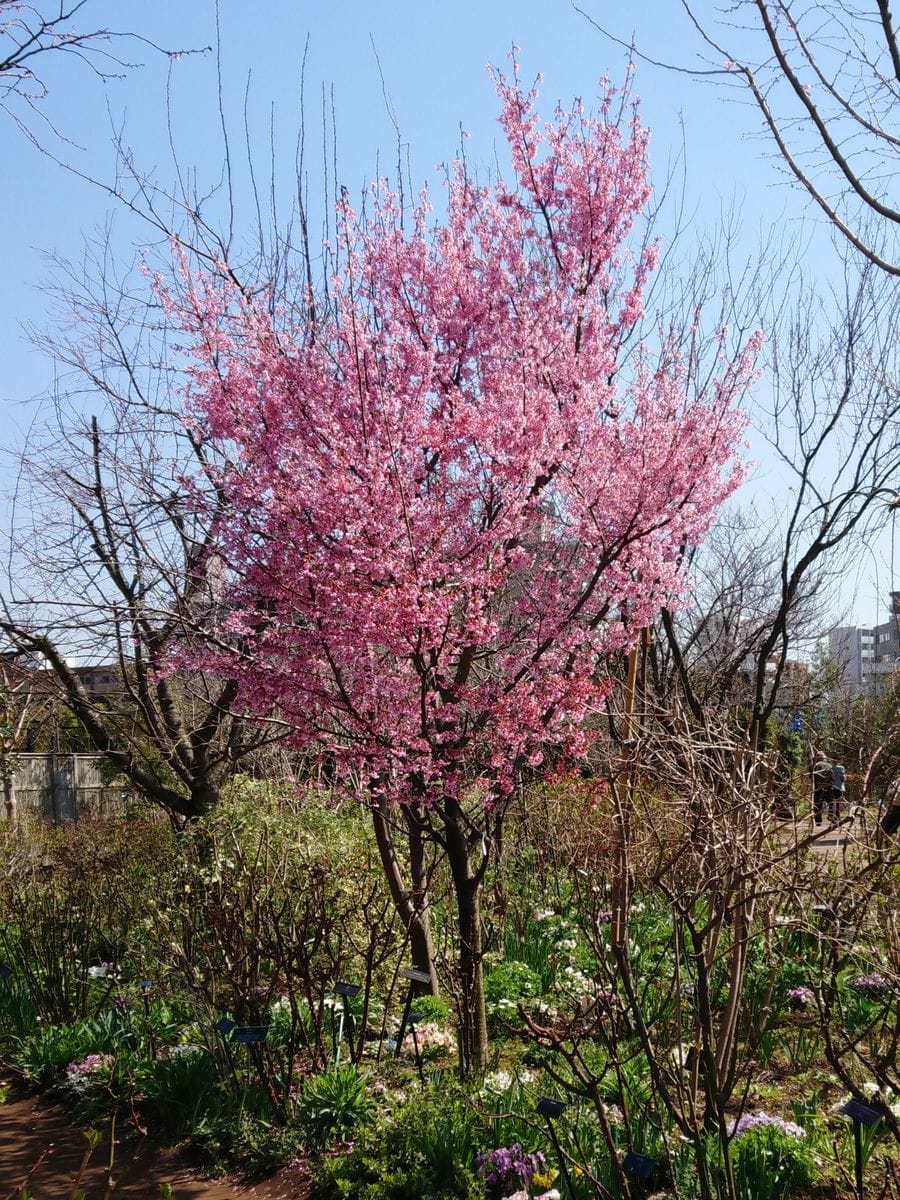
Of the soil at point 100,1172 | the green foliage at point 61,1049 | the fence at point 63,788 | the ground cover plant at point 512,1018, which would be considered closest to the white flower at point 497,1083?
the ground cover plant at point 512,1018

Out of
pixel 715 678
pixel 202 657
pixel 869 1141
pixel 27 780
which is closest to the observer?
pixel 869 1141

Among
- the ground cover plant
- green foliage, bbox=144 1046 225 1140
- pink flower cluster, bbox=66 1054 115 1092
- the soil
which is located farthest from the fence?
green foliage, bbox=144 1046 225 1140

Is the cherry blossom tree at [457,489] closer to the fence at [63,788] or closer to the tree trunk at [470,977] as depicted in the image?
the tree trunk at [470,977]

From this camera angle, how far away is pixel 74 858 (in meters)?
8.11

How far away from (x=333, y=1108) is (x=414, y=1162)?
28.9 inches

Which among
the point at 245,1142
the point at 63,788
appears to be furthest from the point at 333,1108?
the point at 63,788

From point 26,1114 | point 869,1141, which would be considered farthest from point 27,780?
point 869,1141

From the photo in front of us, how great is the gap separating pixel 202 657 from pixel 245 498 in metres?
0.86

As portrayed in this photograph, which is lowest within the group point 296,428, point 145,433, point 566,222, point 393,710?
point 393,710

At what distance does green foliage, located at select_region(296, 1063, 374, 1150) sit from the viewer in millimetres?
3996

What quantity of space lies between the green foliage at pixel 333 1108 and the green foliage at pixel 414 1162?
0.28 meters

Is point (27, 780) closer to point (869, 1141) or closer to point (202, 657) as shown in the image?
point (202, 657)

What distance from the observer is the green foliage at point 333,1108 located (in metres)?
4.00

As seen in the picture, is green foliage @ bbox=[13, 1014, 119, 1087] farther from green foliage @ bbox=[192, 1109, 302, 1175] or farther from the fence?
the fence
